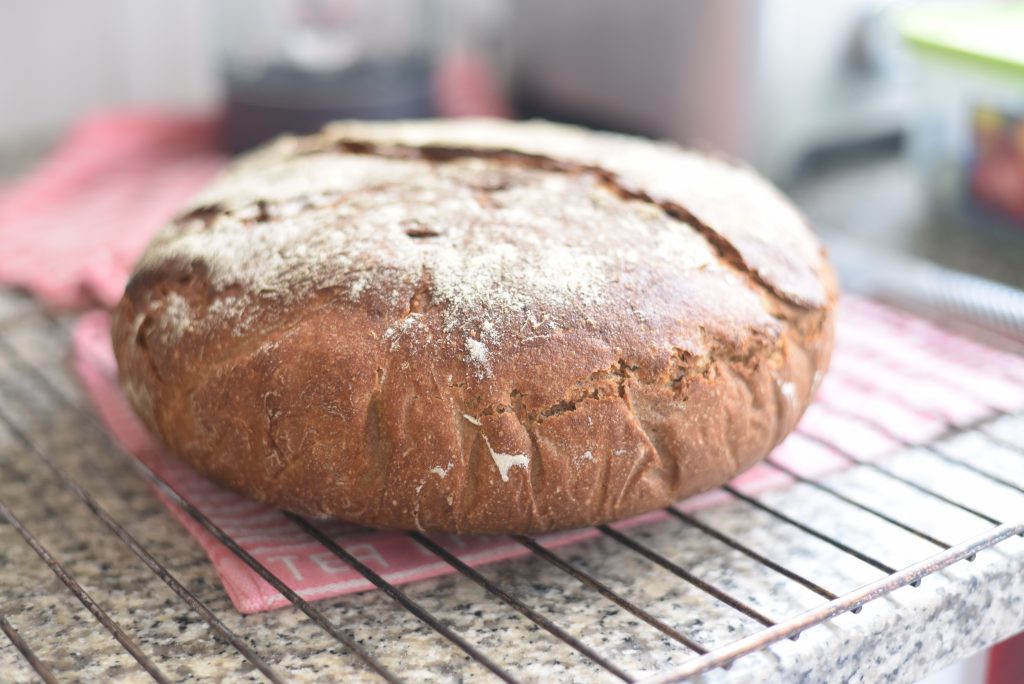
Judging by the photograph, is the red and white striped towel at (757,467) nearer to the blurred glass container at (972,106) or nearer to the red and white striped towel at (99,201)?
the red and white striped towel at (99,201)

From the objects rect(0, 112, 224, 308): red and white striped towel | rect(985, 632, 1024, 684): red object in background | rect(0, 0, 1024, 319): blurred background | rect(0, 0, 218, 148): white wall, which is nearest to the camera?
rect(985, 632, 1024, 684): red object in background

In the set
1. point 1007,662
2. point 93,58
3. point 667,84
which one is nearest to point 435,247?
point 1007,662

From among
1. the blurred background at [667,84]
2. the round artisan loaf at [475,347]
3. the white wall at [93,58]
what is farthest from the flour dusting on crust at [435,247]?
the white wall at [93,58]

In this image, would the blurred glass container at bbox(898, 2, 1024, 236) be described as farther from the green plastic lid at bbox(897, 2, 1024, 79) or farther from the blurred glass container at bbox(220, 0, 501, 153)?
the blurred glass container at bbox(220, 0, 501, 153)

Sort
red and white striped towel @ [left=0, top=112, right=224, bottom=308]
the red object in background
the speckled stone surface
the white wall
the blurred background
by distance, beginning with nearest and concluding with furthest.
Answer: the speckled stone surface < the red object in background < red and white striped towel @ [left=0, top=112, right=224, bottom=308] < the blurred background < the white wall

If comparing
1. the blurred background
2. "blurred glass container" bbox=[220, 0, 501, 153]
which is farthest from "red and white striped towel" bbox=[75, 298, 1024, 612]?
"blurred glass container" bbox=[220, 0, 501, 153]

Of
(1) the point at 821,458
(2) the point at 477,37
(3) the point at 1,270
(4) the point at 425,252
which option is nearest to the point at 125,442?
(4) the point at 425,252
